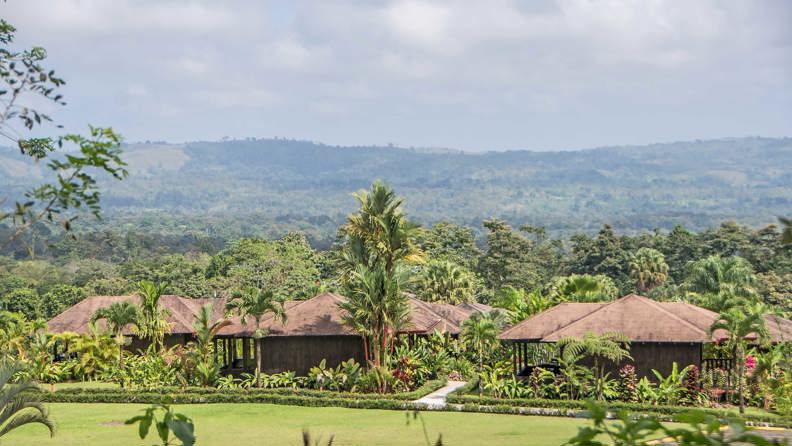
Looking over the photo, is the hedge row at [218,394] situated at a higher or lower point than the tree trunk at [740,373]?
lower

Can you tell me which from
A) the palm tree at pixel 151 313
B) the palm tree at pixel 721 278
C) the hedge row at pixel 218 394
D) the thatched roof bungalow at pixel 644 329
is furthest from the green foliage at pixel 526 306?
the palm tree at pixel 151 313

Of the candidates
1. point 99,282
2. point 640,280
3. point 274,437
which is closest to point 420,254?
point 274,437

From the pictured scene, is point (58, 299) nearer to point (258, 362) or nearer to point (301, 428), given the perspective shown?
point (258, 362)

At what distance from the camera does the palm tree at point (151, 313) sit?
34438 mm

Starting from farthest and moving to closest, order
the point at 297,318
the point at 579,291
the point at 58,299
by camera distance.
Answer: the point at 58,299 < the point at 579,291 < the point at 297,318

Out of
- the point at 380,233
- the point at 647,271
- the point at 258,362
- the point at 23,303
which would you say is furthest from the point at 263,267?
the point at 258,362

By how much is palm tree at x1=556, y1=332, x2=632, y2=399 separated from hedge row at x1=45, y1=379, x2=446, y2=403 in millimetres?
4866

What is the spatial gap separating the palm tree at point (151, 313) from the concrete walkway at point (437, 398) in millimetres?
10062

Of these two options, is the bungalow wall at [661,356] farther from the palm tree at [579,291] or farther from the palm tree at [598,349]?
the palm tree at [579,291]

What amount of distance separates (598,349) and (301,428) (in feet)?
27.8

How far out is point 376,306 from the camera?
3083 centimetres

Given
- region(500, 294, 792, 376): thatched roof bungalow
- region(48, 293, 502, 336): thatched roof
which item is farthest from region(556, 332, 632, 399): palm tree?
region(48, 293, 502, 336): thatched roof

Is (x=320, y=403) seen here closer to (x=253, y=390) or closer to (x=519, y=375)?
(x=253, y=390)

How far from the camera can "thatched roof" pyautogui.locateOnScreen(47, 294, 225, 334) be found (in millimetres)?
38156
